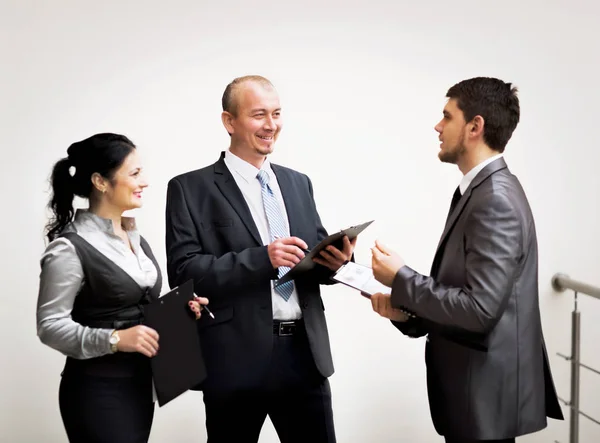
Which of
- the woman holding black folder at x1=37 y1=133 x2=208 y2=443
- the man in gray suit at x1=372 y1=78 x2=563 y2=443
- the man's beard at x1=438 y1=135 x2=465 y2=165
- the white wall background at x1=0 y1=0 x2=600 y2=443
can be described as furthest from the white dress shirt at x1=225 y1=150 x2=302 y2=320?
the white wall background at x1=0 y1=0 x2=600 y2=443

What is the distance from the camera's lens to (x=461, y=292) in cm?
191

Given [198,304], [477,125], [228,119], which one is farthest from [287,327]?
[477,125]

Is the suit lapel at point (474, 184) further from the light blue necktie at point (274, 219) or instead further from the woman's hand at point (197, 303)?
the woman's hand at point (197, 303)

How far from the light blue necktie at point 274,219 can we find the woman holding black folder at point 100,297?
0.28 meters

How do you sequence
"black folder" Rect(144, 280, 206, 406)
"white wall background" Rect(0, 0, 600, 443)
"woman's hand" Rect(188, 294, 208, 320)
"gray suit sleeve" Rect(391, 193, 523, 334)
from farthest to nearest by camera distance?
"white wall background" Rect(0, 0, 600, 443) < "woman's hand" Rect(188, 294, 208, 320) < "black folder" Rect(144, 280, 206, 406) < "gray suit sleeve" Rect(391, 193, 523, 334)

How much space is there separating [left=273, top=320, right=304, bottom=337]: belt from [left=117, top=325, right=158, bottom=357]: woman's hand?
433 mm

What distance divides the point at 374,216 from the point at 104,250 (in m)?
1.63

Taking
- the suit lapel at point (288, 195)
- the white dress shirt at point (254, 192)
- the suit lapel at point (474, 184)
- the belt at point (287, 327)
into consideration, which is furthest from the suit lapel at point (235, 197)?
the suit lapel at point (474, 184)

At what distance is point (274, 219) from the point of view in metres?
2.41

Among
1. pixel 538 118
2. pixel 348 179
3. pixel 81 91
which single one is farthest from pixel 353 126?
pixel 81 91

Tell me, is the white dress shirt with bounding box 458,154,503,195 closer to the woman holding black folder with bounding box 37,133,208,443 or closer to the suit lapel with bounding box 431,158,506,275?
the suit lapel with bounding box 431,158,506,275

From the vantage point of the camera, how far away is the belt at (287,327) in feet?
7.68

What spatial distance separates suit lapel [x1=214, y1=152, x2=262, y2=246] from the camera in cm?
235

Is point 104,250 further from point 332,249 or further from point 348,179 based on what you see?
point 348,179
